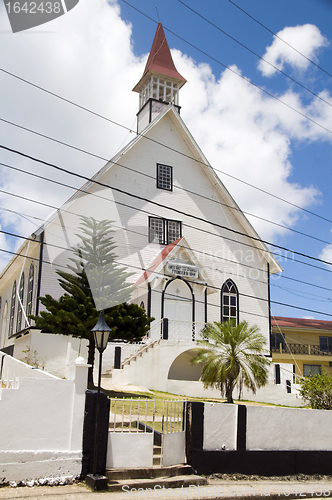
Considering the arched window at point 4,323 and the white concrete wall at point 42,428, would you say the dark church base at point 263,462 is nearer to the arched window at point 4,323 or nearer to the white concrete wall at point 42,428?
the white concrete wall at point 42,428

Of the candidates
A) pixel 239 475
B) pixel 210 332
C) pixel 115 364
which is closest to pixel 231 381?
pixel 210 332

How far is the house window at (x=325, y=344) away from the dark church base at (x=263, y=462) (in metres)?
27.3

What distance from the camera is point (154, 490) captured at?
9242 millimetres

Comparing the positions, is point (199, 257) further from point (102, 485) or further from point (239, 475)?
point (102, 485)

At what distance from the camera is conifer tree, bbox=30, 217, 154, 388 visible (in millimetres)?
16188

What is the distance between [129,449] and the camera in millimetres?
9820

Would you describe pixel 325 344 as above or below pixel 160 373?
above

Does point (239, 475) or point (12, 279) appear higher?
point (12, 279)

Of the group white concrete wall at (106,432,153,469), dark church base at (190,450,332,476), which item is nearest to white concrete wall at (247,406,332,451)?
dark church base at (190,450,332,476)

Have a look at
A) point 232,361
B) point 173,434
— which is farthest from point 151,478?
point 232,361

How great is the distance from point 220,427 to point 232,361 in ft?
21.7

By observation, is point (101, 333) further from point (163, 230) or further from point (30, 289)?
point (163, 230)

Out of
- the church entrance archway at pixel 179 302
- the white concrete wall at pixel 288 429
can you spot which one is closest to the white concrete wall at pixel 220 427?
the white concrete wall at pixel 288 429

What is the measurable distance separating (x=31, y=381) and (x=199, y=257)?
17.2 meters
